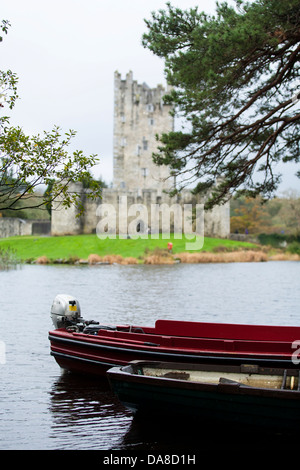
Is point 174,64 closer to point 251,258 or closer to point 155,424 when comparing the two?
point 155,424

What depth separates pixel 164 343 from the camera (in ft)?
27.9

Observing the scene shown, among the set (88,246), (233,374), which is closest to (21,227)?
(88,246)

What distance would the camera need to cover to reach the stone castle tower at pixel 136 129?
6431 centimetres

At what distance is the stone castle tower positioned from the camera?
64.3 metres

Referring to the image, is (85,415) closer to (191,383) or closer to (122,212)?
(191,383)

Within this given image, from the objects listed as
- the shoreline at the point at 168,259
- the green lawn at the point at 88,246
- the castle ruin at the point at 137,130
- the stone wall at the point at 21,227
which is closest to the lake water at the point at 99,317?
the shoreline at the point at 168,259

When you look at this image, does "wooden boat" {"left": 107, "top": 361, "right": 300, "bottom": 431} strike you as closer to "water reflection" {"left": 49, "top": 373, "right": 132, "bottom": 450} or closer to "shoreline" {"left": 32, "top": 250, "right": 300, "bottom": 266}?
"water reflection" {"left": 49, "top": 373, "right": 132, "bottom": 450}

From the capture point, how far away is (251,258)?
4466cm

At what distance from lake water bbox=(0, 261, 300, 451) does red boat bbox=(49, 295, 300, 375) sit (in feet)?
1.94

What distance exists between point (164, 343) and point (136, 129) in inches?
2294

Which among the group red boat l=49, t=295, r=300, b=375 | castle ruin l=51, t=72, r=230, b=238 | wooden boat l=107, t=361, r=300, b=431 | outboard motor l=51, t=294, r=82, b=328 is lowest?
wooden boat l=107, t=361, r=300, b=431

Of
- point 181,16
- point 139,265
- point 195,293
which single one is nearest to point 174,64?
point 181,16

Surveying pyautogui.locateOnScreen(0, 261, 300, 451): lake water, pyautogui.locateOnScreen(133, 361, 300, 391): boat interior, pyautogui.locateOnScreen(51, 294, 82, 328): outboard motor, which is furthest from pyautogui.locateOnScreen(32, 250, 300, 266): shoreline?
pyautogui.locateOnScreen(133, 361, 300, 391): boat interior
